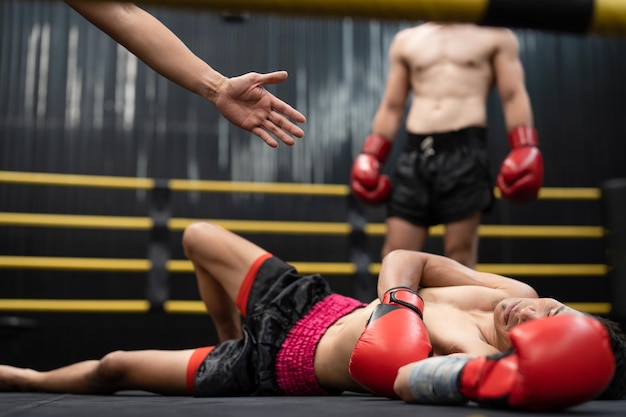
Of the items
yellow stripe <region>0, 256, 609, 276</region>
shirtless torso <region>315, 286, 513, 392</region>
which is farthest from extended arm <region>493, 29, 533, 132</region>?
shirtless torso <region>315, 286, 513, 392</region>

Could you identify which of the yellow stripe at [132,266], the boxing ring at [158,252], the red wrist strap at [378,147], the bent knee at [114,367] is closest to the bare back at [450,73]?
the red wrist strap at [378,147]

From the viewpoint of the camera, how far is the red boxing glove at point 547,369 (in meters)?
0.82

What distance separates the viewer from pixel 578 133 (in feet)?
14.6

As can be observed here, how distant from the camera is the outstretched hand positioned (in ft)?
3.79

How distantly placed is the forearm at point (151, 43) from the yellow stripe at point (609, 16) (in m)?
0.64

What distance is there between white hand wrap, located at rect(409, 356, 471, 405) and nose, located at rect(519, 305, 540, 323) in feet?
0.79

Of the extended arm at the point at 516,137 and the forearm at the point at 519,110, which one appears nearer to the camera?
the extended arm at the point at 516,137

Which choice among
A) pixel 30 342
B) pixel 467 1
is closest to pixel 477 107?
pixel 467 1

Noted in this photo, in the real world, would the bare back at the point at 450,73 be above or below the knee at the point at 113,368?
above

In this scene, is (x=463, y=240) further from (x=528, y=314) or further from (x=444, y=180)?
(x=528, y=314)

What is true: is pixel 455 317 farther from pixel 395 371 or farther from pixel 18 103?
pixel 18 103

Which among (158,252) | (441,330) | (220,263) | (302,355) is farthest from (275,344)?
(158,252)

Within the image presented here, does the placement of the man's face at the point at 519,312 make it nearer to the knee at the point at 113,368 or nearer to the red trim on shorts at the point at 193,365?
the red trim on shorts at the point at 193,365

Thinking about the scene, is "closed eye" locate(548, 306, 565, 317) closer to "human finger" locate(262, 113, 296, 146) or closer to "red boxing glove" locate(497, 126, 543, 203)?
"human finger" locate(262, 113, 296, 146)
